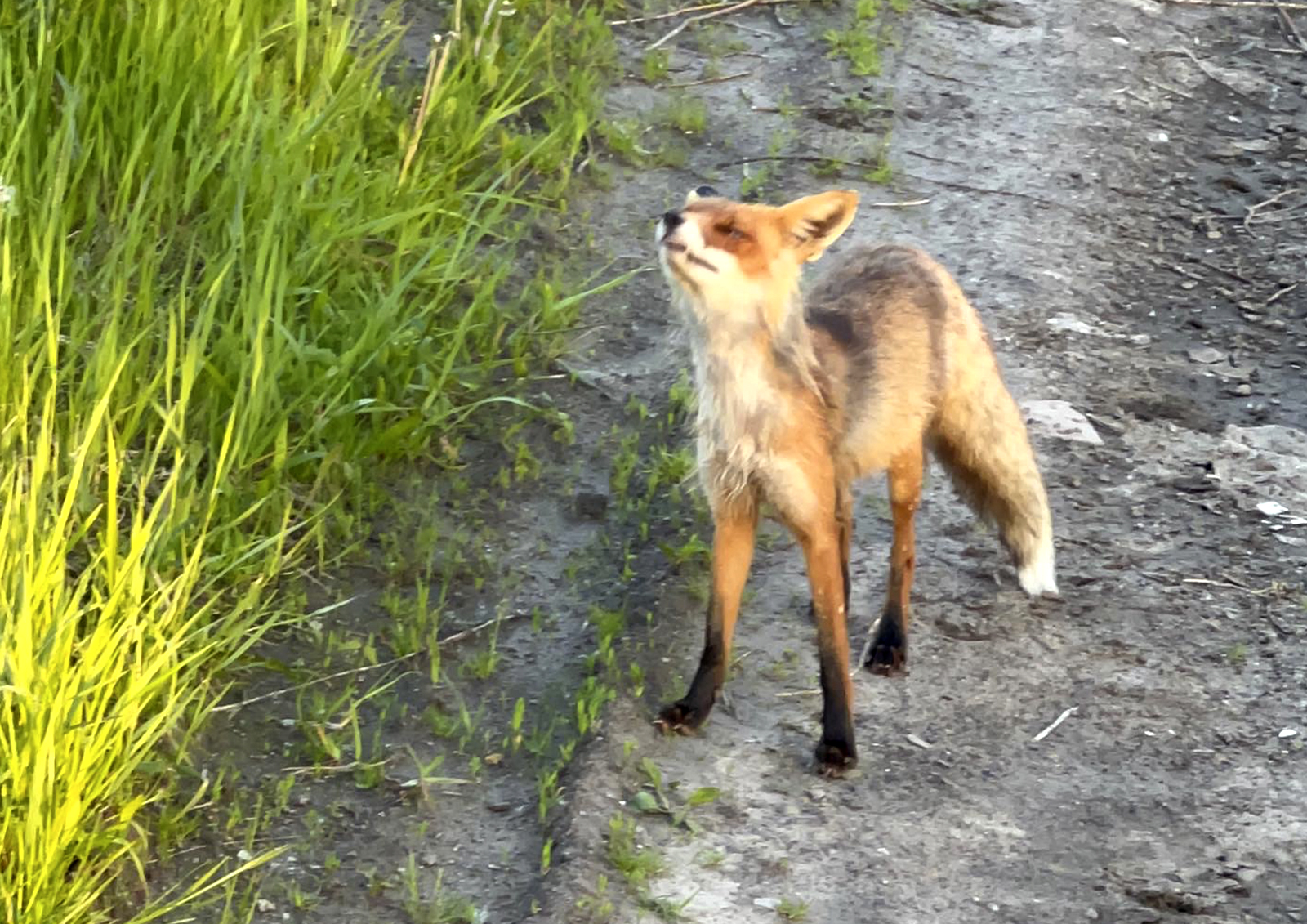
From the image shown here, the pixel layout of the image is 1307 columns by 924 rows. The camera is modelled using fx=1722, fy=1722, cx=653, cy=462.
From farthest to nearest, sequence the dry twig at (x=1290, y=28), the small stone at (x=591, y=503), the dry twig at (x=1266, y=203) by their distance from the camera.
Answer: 1. the dry twig at (x=1290, y=28)
2. the dry twig at (x=1266, y=203)
3. the small stone at (x=591, y=503)

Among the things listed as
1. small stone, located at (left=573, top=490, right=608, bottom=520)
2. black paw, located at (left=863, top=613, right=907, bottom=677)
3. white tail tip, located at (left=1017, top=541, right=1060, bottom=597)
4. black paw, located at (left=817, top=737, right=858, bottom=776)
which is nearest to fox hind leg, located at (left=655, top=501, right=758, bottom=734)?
black paw, located at (left=817, top=737, right=858, bottom=776)

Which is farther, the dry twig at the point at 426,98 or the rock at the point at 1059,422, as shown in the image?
the rock at the point at 1059,422

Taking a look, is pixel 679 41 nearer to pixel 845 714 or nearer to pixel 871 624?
pixel 871 624

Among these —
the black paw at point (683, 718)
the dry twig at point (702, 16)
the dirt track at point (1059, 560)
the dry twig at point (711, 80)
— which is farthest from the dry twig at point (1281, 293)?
→ the black paw at point (683, 718)

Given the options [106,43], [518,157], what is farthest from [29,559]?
[518,157]

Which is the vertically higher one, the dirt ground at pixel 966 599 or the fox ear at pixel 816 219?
the fox ear at pixel 816 219

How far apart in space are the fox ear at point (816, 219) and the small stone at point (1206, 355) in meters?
2.25

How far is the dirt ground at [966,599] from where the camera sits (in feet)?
11.6

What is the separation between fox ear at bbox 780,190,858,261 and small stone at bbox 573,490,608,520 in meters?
1.10

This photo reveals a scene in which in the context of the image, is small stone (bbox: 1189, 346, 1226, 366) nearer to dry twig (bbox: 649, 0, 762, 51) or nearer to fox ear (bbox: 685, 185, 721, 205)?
fox ear (bbox: 685, 185, 721, 205)

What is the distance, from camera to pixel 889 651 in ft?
13.7

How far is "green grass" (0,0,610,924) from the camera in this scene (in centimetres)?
310

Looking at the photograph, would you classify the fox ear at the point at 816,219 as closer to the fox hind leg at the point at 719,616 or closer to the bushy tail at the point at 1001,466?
the fox hind leg at the point at 719,616

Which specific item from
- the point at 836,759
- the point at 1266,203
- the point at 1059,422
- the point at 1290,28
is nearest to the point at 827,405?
the point at 836,759
